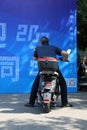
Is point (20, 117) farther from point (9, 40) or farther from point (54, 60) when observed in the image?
point (9, 40)

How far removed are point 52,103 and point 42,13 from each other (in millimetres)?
3979

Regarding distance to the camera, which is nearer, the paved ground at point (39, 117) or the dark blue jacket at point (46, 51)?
the paved ground at point (39, 117)

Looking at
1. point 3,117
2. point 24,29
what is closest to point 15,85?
point 24,29

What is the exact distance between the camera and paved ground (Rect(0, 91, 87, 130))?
838cm

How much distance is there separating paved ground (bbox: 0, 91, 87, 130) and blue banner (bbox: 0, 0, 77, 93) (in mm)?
1523

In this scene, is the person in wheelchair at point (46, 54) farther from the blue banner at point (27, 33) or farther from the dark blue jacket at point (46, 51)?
the blue banner at point (27, 33)

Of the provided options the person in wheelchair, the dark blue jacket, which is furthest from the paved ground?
Answer: the dark blue jacket

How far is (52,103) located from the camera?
1016 centimetres

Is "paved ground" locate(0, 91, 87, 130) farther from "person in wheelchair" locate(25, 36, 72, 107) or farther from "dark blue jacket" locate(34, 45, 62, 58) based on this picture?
"dark blue jacket" locate(34, 45, 62, 58)

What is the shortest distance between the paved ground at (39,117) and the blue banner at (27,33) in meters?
1.52

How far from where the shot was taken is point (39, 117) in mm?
9289

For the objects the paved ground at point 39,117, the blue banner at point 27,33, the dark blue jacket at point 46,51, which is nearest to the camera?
the paved ground at point 39,117

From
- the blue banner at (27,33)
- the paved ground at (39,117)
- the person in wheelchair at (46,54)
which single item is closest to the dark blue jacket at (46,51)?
the person in wheelchair at (46,54)

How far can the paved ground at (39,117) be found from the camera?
838 cm
